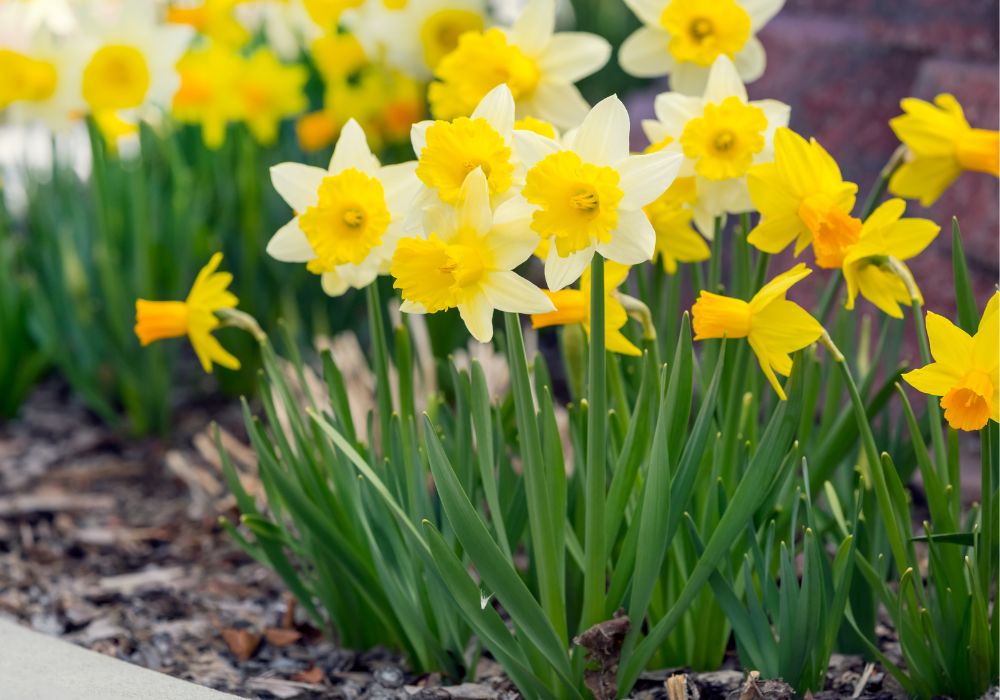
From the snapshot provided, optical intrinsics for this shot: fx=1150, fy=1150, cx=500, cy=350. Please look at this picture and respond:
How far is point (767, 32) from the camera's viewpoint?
2797 millimetres

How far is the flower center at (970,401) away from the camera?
1.13 m

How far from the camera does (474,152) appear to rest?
1110 mm

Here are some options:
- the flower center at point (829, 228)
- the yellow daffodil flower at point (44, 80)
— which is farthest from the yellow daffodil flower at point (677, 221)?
the yellow daffodil flower at point (44, 80)

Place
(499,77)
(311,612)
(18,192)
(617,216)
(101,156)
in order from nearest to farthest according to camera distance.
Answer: (617,216), (499,77), (311,612), (101,156), (18,192)

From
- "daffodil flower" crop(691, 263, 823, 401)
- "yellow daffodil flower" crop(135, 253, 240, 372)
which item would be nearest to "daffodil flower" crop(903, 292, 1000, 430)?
"daffodil flower" crop(691, 263, 823, 401)

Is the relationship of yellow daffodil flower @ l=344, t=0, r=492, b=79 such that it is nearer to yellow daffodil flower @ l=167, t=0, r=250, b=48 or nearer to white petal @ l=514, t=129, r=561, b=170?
yellow daffodil flower @ l=167, t=0, r=250, b=48

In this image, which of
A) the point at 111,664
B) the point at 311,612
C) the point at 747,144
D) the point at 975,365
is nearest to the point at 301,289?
the point at 311,612

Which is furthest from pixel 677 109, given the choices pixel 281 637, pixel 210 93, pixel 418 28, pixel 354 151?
pixel 210 93

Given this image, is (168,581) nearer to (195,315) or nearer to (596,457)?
(195,315)

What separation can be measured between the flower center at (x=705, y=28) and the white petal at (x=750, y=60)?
6cm

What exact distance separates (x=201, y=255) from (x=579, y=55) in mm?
1456

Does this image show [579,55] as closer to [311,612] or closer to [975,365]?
[975,365]

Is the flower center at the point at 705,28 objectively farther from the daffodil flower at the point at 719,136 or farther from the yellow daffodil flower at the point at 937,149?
the yellow daffodil flower at the point at 937,149

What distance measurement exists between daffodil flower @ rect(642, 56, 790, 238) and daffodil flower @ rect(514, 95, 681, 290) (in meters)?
0.19
